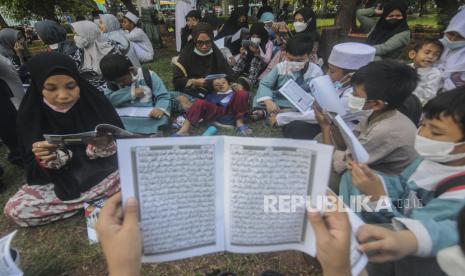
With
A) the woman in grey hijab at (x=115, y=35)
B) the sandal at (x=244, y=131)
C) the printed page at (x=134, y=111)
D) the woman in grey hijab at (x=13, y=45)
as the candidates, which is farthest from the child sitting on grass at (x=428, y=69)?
the woman in grey hijab at (x=13, y=45)

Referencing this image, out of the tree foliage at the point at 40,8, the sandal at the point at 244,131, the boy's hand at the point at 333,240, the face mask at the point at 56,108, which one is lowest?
the sandal at the point at 244,131

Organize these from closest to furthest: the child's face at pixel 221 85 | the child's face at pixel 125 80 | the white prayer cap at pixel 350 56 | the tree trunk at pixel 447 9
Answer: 1. the white prayer cap at pixel 350 56
2. the child's face at pixel 125 80
3. the child's face at pixel 221 85
4. the tree trunk at pixel 447 9

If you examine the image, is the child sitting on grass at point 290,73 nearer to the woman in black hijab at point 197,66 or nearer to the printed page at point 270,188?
the woman in black hijab at point 197,66

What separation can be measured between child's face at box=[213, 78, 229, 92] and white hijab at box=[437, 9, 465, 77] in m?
2.66

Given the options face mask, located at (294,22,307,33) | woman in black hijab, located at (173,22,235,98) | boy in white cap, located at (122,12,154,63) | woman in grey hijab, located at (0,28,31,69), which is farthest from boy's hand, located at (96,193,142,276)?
boy in white cap, located at (122,12,154,63)

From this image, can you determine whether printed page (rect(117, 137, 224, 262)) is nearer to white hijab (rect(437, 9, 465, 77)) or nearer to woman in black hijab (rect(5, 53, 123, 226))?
woman in black hijab (rect(5, 53, 123, 226))

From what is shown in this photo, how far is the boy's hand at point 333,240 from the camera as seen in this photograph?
0.77 meters

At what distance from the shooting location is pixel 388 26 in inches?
177

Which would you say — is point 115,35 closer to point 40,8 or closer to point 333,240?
point 333,240

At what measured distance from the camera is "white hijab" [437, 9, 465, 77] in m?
3.19

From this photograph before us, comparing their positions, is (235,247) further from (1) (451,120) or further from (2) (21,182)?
(2) (21,182)

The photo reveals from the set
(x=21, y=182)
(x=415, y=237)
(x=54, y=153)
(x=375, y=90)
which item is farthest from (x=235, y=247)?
(x=21, y=182)

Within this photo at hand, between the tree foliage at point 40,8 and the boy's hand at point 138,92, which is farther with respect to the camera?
the tree foliage at point 40,8

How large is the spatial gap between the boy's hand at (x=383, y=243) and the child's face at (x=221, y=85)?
2.98 metres
